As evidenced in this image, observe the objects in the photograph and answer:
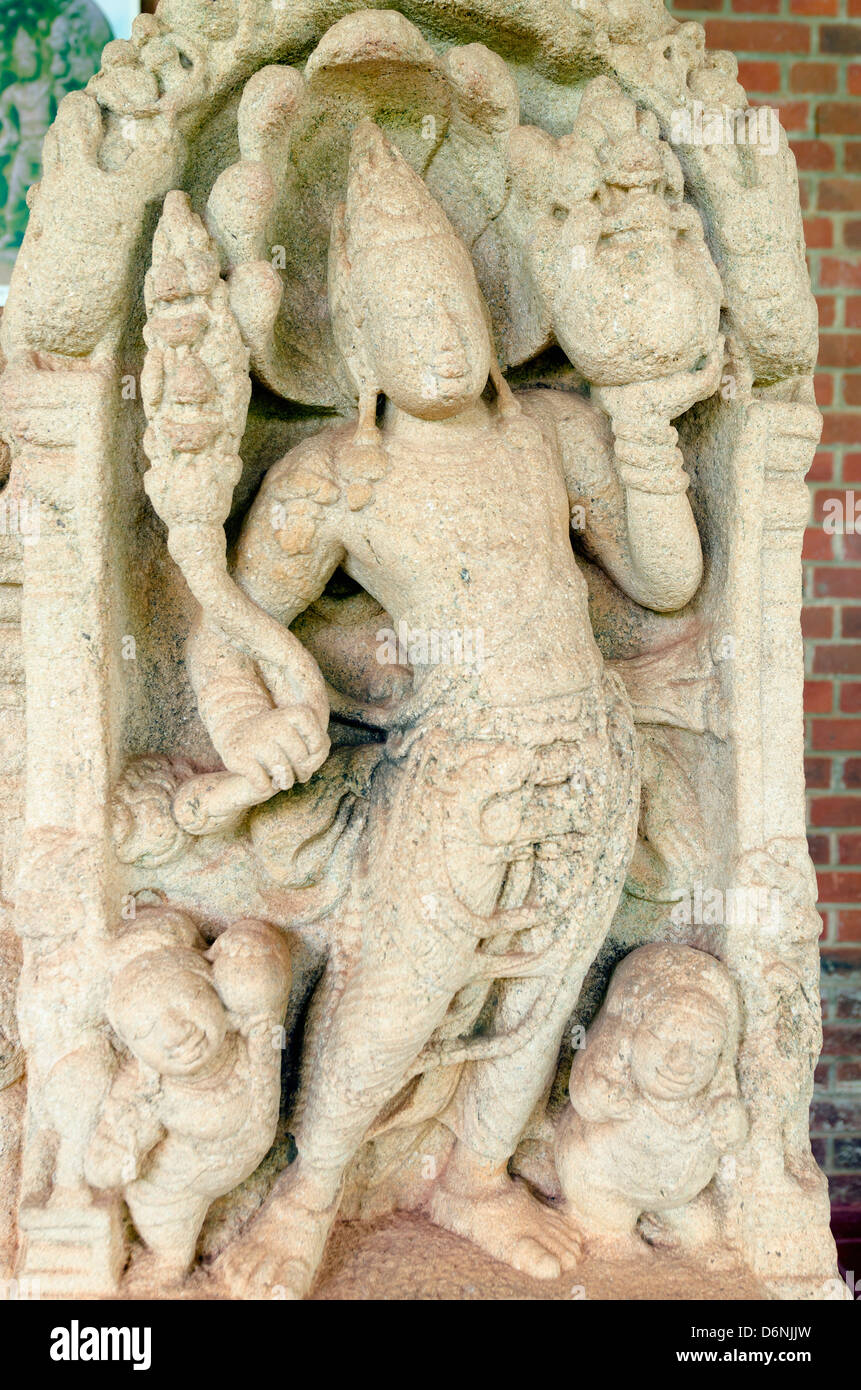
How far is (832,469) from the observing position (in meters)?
3.27

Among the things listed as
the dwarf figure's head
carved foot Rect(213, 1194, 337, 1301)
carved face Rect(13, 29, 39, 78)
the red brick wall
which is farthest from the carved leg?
carved face Rect(13, 29, 39, 78)

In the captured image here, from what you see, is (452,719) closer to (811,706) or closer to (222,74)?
(222,74)

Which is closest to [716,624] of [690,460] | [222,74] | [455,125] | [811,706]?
[690,460]

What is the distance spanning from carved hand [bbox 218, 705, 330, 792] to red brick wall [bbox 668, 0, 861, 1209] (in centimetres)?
189

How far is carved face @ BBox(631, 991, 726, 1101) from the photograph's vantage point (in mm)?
1897

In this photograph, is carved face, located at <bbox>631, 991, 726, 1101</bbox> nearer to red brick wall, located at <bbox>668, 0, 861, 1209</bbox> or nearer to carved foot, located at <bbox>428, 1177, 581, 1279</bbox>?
carved foot, located at <bbox>428, 1177, 581, 1279</bbox>

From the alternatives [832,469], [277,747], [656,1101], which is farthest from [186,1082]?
[832,469]

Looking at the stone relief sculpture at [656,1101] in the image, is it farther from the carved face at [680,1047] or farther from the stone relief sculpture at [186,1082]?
the stone relief sculpture at [186,1082]

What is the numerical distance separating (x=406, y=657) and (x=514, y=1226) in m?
0.96

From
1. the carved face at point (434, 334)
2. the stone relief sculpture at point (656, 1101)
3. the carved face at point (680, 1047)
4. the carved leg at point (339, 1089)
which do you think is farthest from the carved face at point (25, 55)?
the carved face at point (680, 1047)

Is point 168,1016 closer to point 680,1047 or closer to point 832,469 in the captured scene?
point 680,1047

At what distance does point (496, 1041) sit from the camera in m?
2.00

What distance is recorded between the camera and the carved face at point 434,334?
178 cm

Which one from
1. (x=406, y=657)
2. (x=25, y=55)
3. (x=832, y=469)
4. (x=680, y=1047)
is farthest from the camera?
(x=832, y=469)
